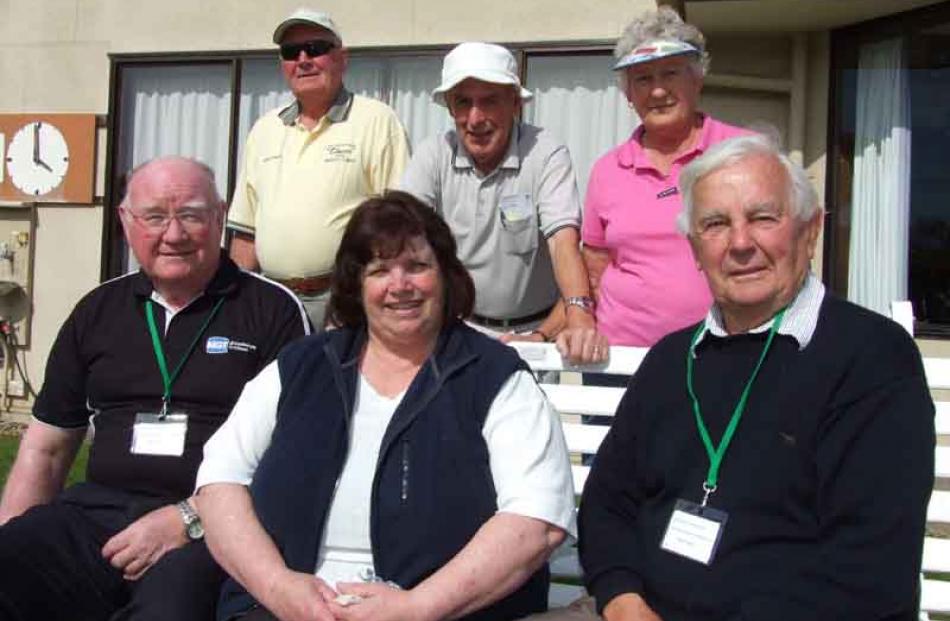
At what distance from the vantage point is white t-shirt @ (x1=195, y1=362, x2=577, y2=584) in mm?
2336

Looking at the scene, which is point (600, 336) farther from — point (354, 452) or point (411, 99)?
point (411, 99)

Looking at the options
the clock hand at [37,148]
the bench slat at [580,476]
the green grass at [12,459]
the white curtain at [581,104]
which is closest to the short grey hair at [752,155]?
the bench slat at [580,476]

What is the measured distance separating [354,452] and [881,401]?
1.21 m

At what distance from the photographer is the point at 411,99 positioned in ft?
24.0

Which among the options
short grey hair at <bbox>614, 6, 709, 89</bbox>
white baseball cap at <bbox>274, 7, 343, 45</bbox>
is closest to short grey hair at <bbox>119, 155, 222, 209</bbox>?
white baseball cap at <bbox>274, 7, 343, 45</bbox>

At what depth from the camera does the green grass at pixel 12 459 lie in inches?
221

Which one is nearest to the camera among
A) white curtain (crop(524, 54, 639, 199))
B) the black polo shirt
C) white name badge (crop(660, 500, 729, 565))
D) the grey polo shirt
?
white name badge (crop(660, 500, 729, 565))

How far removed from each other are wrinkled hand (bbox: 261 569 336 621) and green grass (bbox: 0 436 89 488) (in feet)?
10.6

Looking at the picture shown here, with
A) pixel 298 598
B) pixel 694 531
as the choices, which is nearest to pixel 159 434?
pixel 298 598

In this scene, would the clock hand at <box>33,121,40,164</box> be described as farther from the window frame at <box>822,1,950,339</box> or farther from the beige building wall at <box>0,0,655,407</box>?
the window frame at <box>822,1,950,339</box>

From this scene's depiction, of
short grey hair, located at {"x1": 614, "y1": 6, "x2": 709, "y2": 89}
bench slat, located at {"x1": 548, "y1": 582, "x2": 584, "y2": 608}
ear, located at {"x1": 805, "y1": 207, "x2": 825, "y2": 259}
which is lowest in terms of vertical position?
bench slat, located at {"x1": 548, "y1": 582, "x2": 584, "y2": 608}

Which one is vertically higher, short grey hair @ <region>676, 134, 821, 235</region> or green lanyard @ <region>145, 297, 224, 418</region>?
short grey hair @ <region>676, 134, 821, 235</region>

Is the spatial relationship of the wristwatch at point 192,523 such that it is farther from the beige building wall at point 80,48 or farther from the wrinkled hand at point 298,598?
the beige building wall at point 80,48

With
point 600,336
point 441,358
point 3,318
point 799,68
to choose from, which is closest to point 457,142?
point 600,336
